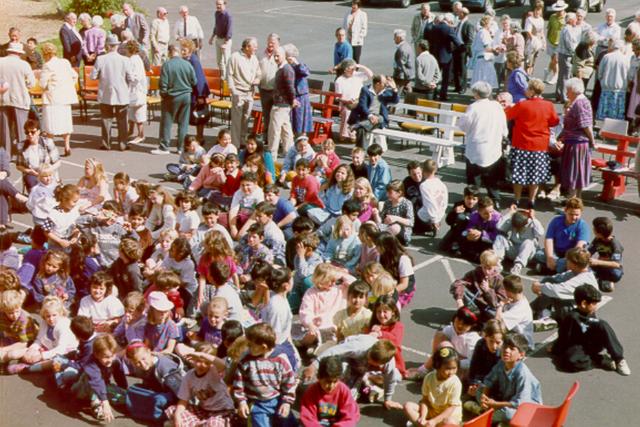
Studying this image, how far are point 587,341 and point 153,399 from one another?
4.26 m

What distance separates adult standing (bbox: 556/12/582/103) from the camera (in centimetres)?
1897

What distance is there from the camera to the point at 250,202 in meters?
11.7

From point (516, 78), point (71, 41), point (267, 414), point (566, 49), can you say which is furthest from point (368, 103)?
point (267, 414)

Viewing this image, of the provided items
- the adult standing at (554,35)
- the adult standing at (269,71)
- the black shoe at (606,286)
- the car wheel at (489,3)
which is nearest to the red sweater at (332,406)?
the black shoe at (606,286)

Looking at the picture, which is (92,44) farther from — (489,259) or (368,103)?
(489,259)

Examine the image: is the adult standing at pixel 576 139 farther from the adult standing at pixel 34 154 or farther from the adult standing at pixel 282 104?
the adult standing at pixel 34 154

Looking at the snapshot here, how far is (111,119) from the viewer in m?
15.8

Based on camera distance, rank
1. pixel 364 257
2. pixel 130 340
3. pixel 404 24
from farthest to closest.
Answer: pixel 404 24, pixel 364 257, pixel 130 340

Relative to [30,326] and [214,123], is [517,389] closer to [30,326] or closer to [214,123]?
[30,326]

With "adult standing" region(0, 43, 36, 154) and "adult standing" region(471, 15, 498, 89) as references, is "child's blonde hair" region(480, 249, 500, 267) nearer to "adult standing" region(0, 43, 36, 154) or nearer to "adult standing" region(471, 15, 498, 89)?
"adult standing" region(0, 43, 36, 154)

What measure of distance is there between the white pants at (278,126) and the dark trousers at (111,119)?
8.66 ft

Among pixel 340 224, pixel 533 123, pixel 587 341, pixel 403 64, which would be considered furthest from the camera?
pixel 403 64

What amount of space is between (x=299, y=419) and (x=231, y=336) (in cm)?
96

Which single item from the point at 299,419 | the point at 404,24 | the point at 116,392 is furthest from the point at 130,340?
the point at 404,24
